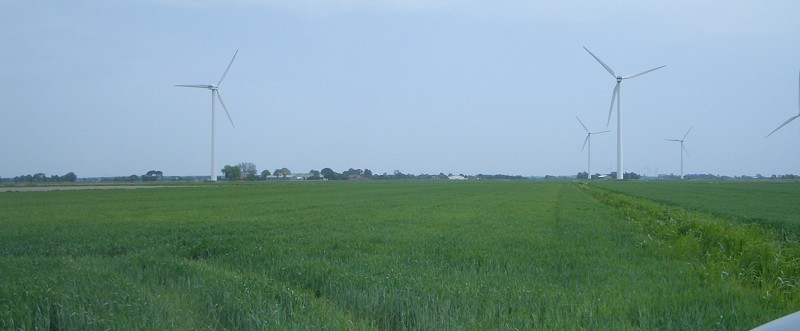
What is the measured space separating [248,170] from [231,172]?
1280 centimetres

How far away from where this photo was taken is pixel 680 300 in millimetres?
7402

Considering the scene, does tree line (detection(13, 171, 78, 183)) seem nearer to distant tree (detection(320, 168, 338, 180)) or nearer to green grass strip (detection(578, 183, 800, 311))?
distant tree (detection(320, 168, 338, 180))

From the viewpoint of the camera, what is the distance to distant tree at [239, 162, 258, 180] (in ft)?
535

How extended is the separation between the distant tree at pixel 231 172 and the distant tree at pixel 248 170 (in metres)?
4.59

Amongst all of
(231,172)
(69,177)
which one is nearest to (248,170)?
(231,172)

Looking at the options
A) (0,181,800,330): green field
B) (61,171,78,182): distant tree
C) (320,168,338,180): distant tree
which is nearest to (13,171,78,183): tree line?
(61,171,78,182): distant tree

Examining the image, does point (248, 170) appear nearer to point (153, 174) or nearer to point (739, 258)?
point (153, 174)

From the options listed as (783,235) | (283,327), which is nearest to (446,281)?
(283,327)

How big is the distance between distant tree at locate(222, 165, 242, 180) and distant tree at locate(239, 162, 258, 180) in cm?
459

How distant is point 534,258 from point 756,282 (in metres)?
3.43

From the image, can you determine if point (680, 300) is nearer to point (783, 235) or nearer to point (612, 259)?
point (612, 259)

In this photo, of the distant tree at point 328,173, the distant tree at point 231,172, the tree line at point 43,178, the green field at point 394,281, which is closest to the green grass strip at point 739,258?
the green field at point 394,281

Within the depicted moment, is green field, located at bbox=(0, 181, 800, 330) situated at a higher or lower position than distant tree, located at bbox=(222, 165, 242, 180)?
lower

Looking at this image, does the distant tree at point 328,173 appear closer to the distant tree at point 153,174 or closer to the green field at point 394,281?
the distant tree at point 153,174
